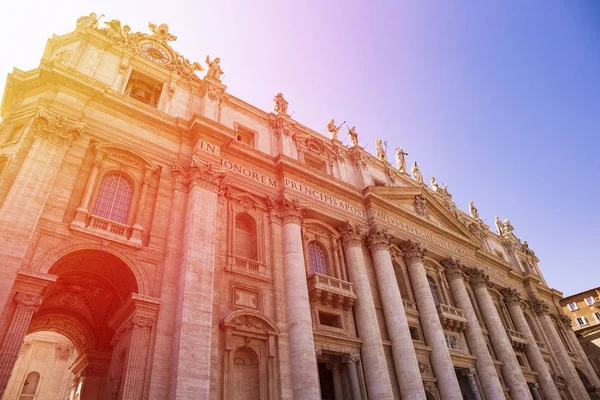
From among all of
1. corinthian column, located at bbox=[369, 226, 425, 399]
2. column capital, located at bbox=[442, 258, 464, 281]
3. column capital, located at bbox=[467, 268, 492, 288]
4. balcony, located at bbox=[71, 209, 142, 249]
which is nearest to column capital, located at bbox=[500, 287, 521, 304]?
column capital, located at bbox=[467, 268, 492, 288]

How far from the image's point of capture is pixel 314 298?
69.8 feet

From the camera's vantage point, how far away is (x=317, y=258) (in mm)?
24109

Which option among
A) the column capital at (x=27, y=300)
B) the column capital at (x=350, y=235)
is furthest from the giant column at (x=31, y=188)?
the column capital at (x=350, y=235)

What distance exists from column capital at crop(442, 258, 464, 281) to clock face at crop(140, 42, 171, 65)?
22.8 meters

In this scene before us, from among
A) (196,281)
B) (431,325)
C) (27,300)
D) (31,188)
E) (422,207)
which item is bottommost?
(27,300)

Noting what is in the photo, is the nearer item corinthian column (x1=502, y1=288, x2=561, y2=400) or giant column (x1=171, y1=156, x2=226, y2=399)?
giant column (x1=171, y1=156, x2=226, y2=399)

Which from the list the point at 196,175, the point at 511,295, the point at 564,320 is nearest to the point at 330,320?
the point at 196,175

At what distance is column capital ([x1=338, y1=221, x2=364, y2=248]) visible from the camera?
2477cm

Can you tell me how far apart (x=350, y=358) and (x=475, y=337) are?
36.0 ft

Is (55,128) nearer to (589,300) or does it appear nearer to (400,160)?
(400,160)

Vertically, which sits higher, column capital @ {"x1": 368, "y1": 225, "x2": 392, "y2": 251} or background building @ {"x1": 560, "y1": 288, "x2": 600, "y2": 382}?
background building @ {"x1": 560, "y1": 288, "x2": 600, "y2": 382}

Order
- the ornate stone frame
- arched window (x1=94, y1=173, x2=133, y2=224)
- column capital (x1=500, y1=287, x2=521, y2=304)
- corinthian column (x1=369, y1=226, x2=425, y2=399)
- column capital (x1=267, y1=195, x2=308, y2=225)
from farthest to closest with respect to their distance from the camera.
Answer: column capital (x1=500, y1=287, x2=521, y2=304), column capital (x1=267, y1=195, x2=308, y2=225), corinthian column (x1=369, y1=226, x2=425, y2=399), arched window (x1=94, y1=173, x2=133, y2=224), the ornate stone frame

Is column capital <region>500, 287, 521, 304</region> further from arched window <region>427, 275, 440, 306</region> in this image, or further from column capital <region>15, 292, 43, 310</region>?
column capital <region>15, 292, 43, 310</region>

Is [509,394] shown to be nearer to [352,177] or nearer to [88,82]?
[352,177]
